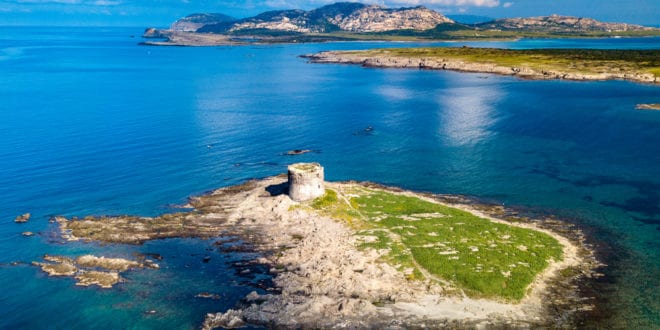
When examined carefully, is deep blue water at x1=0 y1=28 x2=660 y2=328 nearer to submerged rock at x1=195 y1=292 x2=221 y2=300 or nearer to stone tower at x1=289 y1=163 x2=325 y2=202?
submerged rock at x1=195 y1=292 x2=221 y2=300

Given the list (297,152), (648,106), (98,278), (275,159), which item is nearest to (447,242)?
(98,278)

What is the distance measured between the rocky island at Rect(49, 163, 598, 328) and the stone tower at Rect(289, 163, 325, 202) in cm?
11

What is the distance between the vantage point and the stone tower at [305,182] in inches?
1955

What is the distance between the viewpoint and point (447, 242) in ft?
136

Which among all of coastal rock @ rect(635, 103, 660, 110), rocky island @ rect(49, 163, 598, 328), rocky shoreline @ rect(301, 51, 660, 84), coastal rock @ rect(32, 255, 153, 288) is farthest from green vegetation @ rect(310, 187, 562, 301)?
rocky shoreline @ rect(301, 51, 660, 84)

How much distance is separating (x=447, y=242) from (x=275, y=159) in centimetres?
3571

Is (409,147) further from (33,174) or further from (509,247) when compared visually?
(33,174)

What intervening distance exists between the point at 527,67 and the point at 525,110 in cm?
6964

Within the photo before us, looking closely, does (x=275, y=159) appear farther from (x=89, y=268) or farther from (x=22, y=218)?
(x=89, y=268)

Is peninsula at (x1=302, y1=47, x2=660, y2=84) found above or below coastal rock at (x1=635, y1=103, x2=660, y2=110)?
above

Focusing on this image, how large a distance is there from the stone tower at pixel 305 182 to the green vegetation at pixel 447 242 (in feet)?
3.50

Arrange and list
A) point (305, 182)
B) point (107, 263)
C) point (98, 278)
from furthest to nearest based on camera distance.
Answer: point (305, 182)
point (107, 263)
point (98, 278)

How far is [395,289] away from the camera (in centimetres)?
3525

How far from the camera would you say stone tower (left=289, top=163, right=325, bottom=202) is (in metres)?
49.7
